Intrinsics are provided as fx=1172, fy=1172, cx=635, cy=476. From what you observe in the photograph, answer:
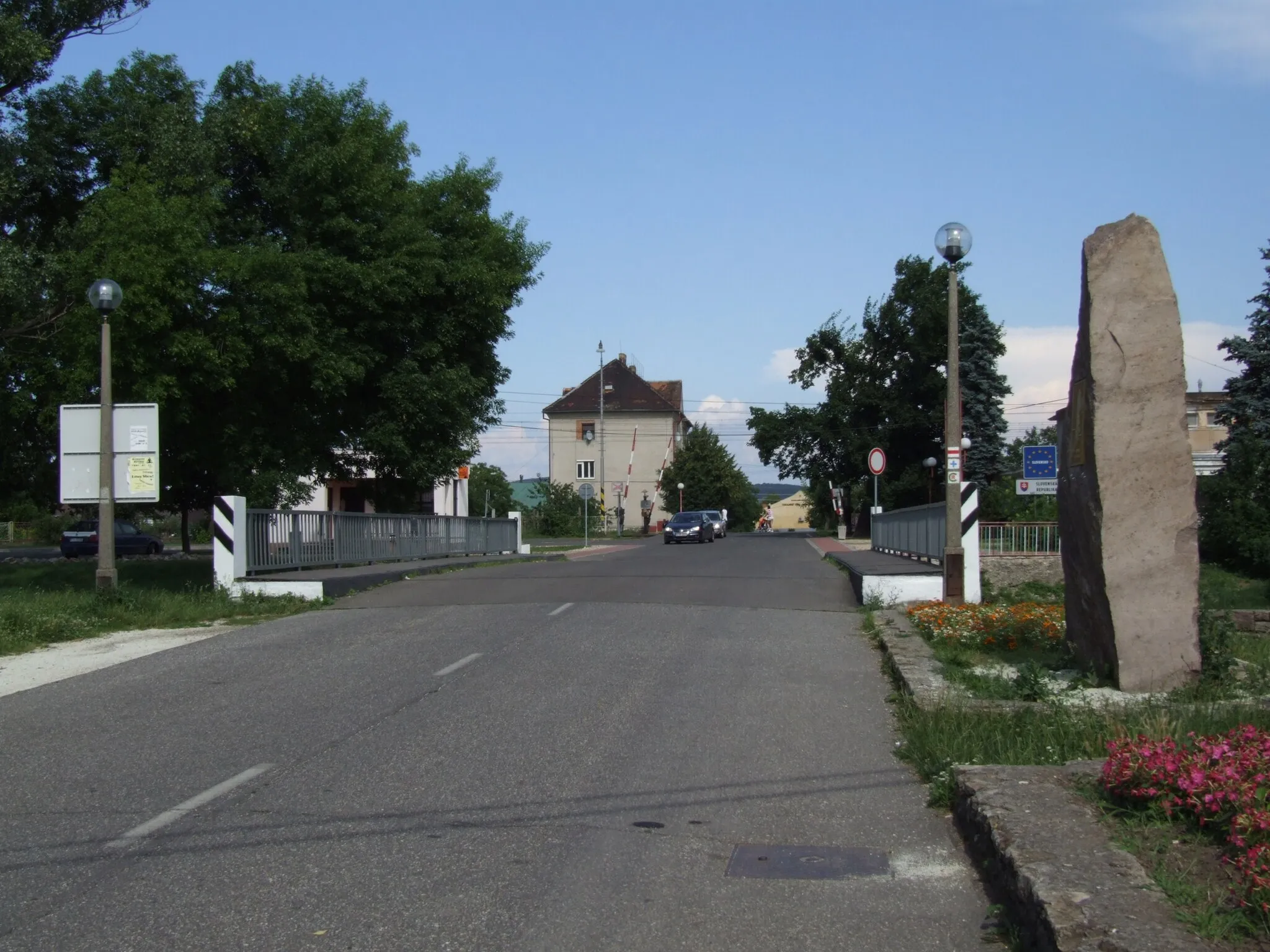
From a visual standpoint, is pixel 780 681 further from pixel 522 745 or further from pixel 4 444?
pixel 4 444

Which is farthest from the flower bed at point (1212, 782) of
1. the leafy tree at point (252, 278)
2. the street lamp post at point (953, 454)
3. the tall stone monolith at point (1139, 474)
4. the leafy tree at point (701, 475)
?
the leafy tree at point (701, 475)

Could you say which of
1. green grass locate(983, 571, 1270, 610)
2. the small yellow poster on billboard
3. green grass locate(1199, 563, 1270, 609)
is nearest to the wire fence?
the small yellow poster on billboard

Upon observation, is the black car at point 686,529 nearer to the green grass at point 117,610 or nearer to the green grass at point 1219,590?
the green grass at point 1219,590

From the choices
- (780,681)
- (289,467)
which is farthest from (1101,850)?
(289,467)

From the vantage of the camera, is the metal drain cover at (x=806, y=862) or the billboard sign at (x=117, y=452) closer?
the metal drain cover at (x=806, y=862)

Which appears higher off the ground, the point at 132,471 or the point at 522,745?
the point at 132,471

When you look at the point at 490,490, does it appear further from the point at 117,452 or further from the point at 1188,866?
the point at 1188,866

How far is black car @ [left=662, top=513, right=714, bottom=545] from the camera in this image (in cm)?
5306

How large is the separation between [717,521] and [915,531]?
133 ft

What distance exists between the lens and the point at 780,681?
10.5 metres

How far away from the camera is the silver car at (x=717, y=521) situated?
6020 cm

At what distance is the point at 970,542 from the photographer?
660 inches

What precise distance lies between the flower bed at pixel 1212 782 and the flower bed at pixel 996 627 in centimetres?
465

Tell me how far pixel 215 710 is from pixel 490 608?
717 centimetres
